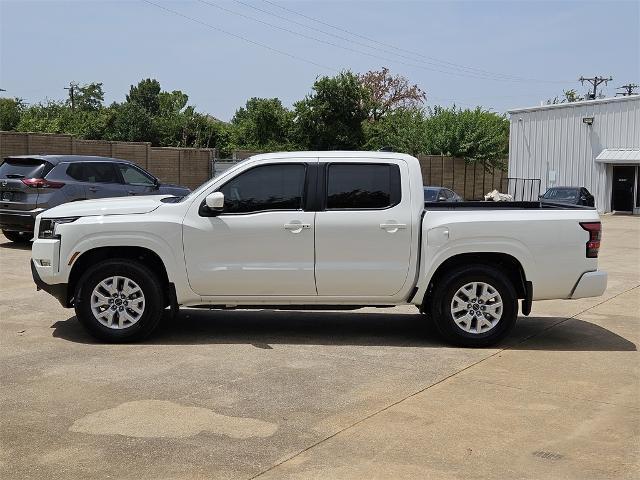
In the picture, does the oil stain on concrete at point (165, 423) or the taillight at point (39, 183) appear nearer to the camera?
the oil stain on concrete at point (165, 423)

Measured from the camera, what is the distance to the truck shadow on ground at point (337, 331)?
25.9 ft

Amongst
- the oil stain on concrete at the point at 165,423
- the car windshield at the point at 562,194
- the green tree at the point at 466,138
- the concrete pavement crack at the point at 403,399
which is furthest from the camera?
the green tree at the point at 466,138

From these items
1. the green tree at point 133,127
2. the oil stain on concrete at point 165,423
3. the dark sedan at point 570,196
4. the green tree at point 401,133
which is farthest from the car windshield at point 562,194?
the green tree at point 133,127

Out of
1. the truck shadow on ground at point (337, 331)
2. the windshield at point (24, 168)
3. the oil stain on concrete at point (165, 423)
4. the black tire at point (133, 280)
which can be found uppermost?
the windshield at point (24, 168)

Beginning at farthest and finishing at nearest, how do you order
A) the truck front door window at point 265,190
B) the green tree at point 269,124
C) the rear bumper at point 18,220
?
the green tree at point 269,124, the rear bumper at point 18,220, the truck front door window at point 265,190

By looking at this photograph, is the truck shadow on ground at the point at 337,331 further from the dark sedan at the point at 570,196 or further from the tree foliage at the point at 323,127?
the tree foliage at the point at 323,127

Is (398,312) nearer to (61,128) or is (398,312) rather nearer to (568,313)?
(568,313)

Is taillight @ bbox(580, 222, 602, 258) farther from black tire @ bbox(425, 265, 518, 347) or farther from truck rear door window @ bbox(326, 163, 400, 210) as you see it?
truck rear door window @ bbox(326, 163, 400, 210)

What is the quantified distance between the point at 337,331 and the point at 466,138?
35687mm

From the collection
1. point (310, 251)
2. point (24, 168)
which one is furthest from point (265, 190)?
point (24, 168)

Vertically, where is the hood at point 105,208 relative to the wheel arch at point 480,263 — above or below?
above

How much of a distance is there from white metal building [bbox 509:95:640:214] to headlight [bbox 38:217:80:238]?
1310 inches

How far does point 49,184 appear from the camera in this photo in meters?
14.9

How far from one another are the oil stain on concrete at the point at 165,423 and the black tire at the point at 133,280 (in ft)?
6.46
